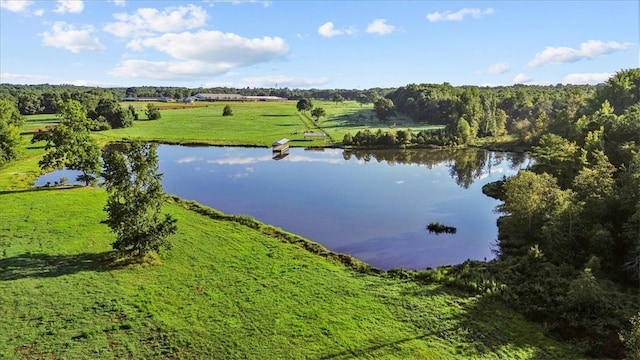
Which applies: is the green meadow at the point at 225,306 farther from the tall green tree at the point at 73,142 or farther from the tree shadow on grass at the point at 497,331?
the tall green tree at the point at 73,142

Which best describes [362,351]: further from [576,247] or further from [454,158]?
[454,158]

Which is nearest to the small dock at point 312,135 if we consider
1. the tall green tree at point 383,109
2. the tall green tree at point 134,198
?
the tall green tree at point 383,109

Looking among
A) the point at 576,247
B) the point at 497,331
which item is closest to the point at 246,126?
the point at 576,247

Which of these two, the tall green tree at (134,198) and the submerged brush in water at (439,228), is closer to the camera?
the tall green tree at (134,198)

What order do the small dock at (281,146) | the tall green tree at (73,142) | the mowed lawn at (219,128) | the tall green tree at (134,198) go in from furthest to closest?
the mowed lawn at (219,128) → the small dock at (281,146) → the tall green tree at (73,142) → the tall green tree at (134,198)

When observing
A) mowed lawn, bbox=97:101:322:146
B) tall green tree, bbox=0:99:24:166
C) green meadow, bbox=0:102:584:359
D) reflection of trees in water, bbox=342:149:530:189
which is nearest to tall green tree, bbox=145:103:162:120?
mowed lawn, bbox=97:101:322:146

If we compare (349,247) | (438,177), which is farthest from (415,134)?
(349,247)

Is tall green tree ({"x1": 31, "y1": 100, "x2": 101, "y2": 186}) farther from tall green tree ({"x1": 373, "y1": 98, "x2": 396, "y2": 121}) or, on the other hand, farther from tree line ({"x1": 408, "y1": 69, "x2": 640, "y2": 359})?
tall green tree ({"x1": 373, "y1": 98, "x2": 396, "y2": 121})
